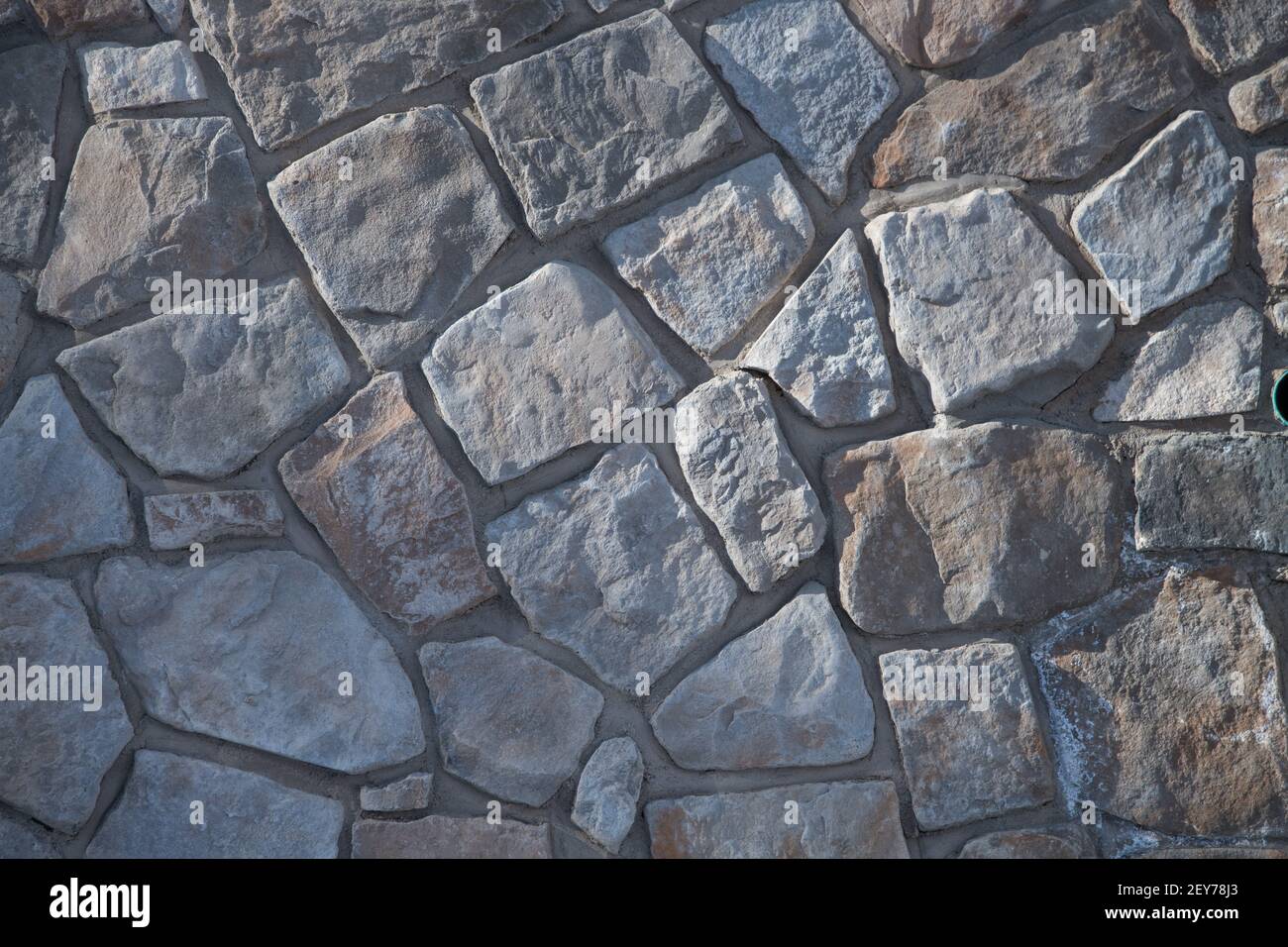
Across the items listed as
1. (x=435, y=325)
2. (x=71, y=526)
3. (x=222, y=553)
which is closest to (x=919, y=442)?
(x=435, y=325)

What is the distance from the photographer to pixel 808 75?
6.97ft

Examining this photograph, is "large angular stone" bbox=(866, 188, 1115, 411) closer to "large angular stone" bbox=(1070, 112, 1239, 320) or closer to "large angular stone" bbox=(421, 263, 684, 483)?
"large angular stone" bbox=(1070, 112, 1239, 320)

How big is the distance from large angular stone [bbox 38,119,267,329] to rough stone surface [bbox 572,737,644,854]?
1343mm

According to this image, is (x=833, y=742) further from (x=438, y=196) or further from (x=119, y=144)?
(x=119, y=144)

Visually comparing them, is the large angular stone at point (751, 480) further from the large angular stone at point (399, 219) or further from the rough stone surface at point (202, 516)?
the rough stone surface at point (202, 516)

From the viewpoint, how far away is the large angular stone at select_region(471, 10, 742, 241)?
212cm

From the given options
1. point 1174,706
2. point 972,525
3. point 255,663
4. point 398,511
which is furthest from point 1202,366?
point 255,663

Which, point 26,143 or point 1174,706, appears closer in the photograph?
point 1174,706

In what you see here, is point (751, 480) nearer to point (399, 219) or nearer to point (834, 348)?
point (834, 348)

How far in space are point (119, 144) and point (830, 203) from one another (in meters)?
1.55

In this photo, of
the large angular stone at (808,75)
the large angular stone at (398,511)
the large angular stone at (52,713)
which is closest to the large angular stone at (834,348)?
the large angular stone at (808,75)

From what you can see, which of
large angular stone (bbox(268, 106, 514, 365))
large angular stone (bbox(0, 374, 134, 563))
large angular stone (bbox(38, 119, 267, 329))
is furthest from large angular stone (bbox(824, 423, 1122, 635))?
large angular stone (bbox(0, 374, 134, 563))

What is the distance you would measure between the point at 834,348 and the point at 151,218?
59.2 inches

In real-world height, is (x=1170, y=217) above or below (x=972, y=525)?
above
